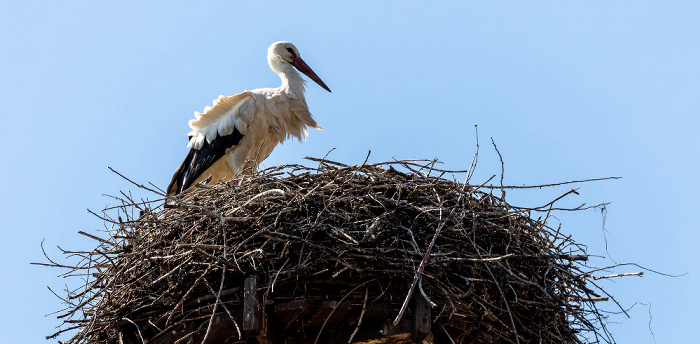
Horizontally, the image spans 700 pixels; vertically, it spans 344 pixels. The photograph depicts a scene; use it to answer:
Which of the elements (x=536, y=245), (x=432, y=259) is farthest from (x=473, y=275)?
(x=536, y=245)

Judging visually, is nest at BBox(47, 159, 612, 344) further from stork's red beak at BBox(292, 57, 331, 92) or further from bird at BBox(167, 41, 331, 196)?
stork's red beak at BBox(292, 57, 331, 92)

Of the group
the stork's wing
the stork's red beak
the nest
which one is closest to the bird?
the stork's wing

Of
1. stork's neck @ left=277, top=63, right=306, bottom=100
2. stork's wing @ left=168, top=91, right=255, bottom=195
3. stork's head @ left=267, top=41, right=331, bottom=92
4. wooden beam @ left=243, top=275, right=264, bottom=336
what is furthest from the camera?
stork's head @ left=267, top=41, right=331, bottom=92

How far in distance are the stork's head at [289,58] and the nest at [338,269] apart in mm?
2847

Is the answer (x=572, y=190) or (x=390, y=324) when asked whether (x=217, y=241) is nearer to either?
(x=390, y=324)

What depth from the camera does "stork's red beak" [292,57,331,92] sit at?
7949 mm

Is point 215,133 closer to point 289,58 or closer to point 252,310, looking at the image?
point 289,58

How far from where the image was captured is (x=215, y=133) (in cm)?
727

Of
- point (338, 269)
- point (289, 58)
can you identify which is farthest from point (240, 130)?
point (338, 269)

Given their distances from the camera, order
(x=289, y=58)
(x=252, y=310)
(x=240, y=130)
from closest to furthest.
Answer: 1. (x=252, y=310)
2. (x=240, y=130)
3. (x=289, y=58)

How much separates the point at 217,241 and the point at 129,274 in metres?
0.51

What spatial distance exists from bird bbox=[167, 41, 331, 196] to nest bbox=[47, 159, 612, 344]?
2.07 meters

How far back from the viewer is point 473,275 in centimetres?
459

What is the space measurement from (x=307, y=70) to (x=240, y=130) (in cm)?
102
